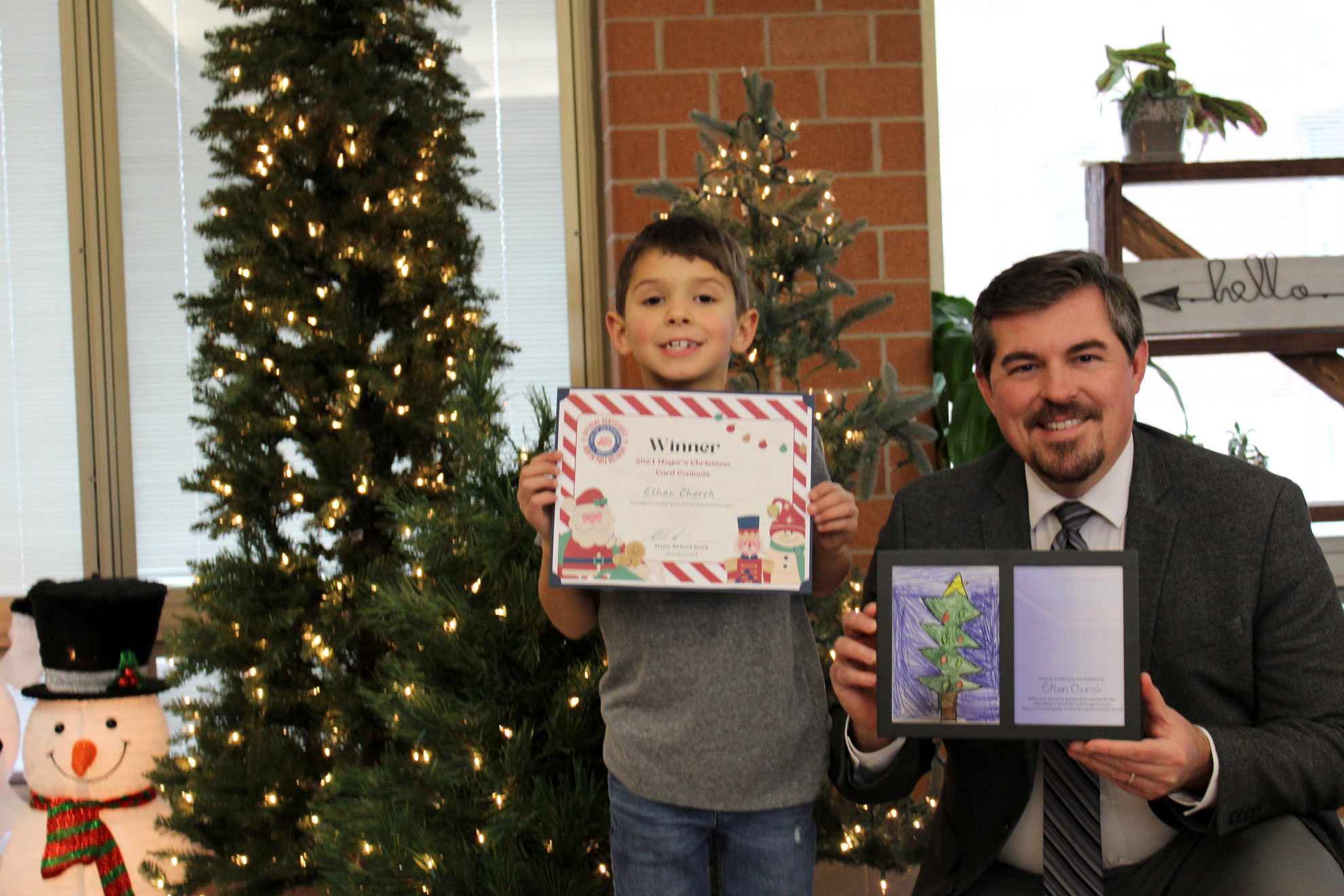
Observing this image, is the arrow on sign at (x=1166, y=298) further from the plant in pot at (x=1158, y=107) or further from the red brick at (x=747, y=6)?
the red brick at (x=747, y=6)

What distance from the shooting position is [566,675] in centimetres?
193

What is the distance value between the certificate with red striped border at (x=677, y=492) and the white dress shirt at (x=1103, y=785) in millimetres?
327

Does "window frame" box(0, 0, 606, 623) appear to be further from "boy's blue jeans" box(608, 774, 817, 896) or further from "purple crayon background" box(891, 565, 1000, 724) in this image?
"purple crayon background" box(891, 565, 1000, 724)

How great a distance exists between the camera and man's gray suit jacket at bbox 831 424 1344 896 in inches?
53.3

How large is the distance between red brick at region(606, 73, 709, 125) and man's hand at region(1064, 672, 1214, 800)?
2.19 meters

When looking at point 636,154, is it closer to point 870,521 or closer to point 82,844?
point 870,521

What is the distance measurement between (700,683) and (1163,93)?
246cm

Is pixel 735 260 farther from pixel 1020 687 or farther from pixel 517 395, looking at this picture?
pixel 517 395

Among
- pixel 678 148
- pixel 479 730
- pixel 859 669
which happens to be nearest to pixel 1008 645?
pixel 859 669

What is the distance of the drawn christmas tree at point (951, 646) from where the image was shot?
4.30 feet

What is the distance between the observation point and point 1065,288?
1479 millimetres

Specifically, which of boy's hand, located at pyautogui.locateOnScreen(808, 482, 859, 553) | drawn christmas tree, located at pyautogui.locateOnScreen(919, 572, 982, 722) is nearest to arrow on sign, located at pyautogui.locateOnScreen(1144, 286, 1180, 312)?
boy's hand, located at pyautogui.locateOnScreen(808, 482, 859, 553)

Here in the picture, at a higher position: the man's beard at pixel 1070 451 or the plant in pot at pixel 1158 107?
the plant in pot at pixel 1158 107
